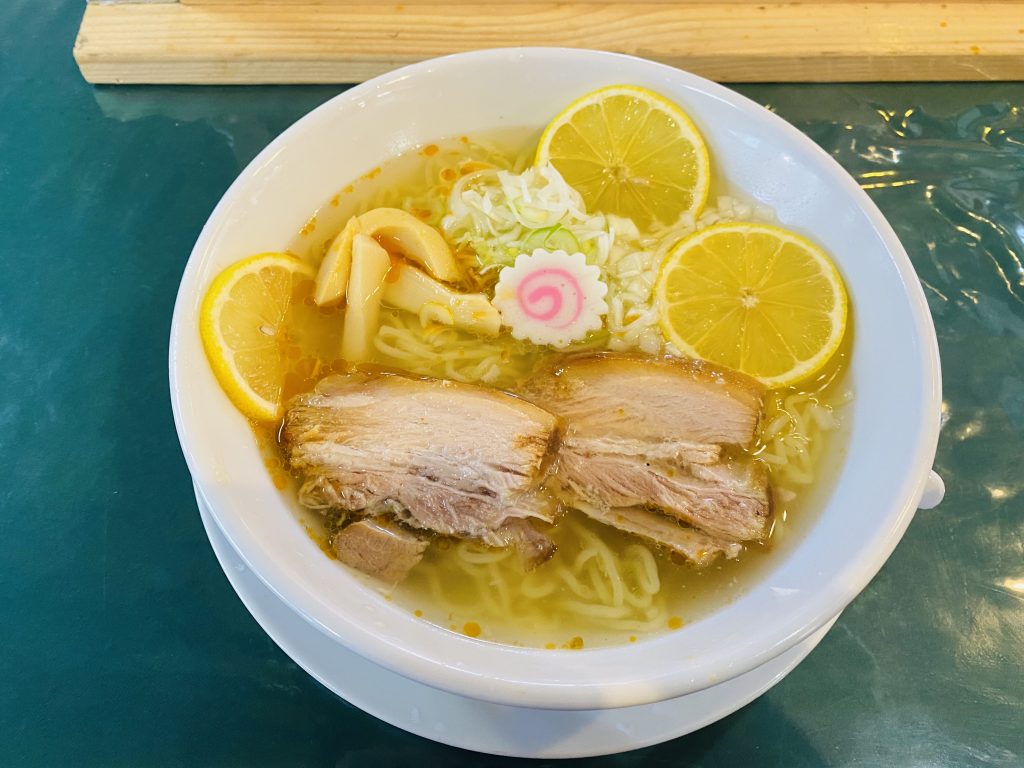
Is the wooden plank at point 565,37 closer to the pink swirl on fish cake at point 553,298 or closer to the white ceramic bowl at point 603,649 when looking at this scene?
the white ceramic bowl at point 603,649

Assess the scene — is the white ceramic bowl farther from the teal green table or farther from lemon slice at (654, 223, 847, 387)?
the teal green table

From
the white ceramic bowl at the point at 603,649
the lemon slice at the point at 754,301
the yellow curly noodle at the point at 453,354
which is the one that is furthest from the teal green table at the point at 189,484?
the yellow curly noodle at the point at 453,354

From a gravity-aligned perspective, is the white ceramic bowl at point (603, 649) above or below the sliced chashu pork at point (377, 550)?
above

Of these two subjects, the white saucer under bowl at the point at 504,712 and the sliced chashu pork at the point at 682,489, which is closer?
the white saucer under bowl at the point at 504,712

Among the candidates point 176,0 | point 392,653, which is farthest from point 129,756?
point 176,0

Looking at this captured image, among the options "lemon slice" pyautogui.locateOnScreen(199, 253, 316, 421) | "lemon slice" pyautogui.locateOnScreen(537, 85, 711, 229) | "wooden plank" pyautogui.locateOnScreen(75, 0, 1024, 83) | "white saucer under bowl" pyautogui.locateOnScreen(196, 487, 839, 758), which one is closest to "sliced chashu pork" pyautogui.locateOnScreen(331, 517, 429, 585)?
"white saucer under bowl" pyautogui.locateOnScreen(196, 487, 839, 758)

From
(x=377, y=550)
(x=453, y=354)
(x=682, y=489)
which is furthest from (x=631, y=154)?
(x=377, y=550)

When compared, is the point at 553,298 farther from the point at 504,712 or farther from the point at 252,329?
the point at 504,712
